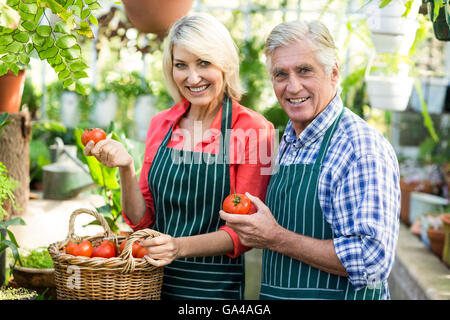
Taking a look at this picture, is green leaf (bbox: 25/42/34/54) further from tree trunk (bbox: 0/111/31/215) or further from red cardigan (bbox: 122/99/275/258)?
tree trunk (bbox: 0/111/31/215)

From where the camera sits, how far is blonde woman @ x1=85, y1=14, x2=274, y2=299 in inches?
69.9

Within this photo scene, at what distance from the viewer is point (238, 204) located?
152 cm

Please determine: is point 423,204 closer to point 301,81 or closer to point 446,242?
point 446,242

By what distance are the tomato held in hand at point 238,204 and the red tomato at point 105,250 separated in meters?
0.40

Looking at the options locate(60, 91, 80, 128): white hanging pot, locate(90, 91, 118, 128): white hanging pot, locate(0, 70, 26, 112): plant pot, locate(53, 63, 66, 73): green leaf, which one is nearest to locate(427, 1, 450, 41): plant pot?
locate(53, 63, 66, 73): green leaf

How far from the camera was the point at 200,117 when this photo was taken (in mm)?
1971

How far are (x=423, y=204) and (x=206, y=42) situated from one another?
130 inches

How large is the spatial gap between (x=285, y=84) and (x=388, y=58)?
1.62m

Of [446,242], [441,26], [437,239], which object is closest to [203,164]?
[441,26]

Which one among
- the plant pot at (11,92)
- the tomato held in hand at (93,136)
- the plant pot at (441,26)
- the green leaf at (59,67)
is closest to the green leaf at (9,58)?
the green leaf at (59,67)

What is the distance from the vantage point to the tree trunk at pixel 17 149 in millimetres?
2846

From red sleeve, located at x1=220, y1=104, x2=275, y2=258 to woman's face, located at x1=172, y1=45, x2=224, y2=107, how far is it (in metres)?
0.18

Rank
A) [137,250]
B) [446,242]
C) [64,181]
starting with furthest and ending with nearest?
[64,181] → [446,242] → [137,250]
